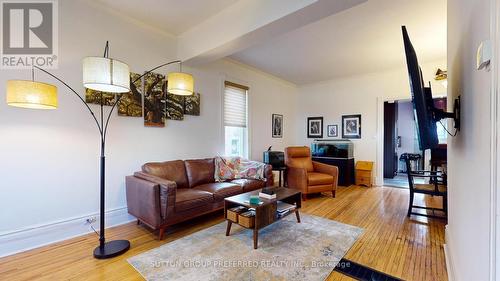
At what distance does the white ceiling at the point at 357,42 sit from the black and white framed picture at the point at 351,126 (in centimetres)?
112

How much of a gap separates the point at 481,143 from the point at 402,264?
151cm

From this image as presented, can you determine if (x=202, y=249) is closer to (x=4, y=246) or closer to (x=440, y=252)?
(x=4, y=246)

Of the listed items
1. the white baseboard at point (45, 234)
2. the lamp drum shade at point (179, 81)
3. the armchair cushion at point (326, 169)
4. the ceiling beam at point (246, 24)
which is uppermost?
the ceiling beam at point (246, 24)

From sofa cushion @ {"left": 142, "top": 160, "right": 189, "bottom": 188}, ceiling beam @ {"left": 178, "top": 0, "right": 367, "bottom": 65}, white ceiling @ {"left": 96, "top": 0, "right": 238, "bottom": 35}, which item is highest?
white ceiling @ {"left": 96, "top": 0, "right": 238, "bottom": 35}

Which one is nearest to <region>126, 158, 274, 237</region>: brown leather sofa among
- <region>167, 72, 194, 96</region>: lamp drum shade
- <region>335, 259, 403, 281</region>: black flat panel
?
<region>167, 72, 194, 96</region>: lamp drum shade

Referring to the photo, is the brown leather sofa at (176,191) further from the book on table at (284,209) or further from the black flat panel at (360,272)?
the black flat panel at (360,272)

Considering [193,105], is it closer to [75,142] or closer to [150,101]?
[150,101]

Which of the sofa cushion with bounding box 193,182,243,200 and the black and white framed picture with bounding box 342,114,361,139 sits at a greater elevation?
the black and white framed picture with bounding box 342,114,361,139

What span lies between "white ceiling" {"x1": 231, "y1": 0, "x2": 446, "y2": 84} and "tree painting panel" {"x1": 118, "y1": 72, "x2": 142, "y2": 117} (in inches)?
77.9

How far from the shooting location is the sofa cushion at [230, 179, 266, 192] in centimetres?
326

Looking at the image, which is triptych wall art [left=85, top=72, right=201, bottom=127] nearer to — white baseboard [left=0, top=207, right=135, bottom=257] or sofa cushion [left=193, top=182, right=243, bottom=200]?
sofa cushion [left=193, top=182, right=243, bottom=200]

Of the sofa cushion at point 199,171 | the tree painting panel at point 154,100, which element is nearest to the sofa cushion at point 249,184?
the sofa cushion at point 199,171

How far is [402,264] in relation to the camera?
192cm

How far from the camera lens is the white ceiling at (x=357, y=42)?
8.74 ft
